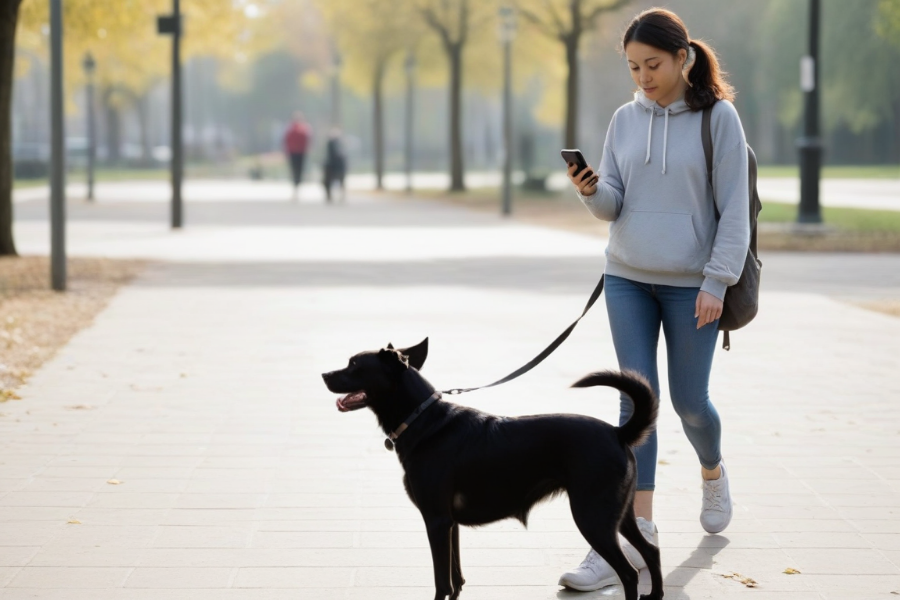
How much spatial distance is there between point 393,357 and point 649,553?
1036 mm

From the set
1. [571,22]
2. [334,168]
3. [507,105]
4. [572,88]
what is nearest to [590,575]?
[507,105]

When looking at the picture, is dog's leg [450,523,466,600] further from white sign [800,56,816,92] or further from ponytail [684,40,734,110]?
white sign [800,56,816,92]

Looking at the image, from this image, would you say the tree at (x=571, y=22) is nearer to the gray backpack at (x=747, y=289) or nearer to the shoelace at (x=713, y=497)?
the shoelace at (x=713, y=497)

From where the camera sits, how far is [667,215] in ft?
15.2

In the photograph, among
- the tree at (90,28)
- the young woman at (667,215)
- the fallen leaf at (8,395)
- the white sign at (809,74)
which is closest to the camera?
the young woman at (667,215)

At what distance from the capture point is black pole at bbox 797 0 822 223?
19.9 meters

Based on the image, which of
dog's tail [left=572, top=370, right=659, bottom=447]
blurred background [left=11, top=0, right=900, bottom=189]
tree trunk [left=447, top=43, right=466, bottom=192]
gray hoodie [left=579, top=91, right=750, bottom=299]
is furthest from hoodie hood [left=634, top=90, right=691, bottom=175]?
tree trunk [left=447, top=43, right=466, bottom=192]

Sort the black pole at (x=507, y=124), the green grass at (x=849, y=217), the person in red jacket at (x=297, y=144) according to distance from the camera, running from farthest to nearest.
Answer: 1. the person in red jacket at (x=297, y=144)
2. the black pole at (x=507, y=124)
3. the green grass at (x=849, y=217)

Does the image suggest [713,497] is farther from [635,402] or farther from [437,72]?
[437,72]

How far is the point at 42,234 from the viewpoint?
68.1 feet

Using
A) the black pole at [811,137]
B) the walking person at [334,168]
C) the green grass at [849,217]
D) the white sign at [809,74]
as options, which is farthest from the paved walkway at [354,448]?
the walking person at [334,168]

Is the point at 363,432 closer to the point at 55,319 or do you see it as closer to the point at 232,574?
the point at 232,574

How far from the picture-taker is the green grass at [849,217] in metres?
21.8

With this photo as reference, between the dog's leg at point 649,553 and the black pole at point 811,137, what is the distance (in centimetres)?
1652
